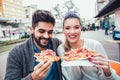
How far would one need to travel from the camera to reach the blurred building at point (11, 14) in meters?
70.2

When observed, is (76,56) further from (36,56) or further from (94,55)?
(36,56)

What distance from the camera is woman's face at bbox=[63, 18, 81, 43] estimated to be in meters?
3.07

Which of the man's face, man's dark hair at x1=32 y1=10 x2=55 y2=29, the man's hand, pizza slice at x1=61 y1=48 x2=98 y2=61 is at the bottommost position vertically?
the man's hand

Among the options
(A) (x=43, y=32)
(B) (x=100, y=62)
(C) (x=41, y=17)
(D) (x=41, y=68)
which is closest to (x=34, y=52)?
(A) (x=43, y=32)

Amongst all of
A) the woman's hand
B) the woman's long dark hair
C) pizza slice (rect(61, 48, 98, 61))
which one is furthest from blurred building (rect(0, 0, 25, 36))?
the woman's hand

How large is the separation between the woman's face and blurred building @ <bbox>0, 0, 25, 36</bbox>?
6521 centimetres

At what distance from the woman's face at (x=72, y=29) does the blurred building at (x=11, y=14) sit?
65209mm

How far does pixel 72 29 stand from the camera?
10.1 ft

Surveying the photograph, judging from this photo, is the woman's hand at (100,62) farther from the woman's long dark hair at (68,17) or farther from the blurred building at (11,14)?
the blurred building at (11,14)

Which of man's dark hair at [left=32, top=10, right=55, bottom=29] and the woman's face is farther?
the woman's face

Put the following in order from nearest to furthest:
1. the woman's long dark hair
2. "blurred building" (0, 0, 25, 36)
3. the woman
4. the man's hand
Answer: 1. the man's hand
2. the woman
3. the woman's long dark hair
4. "blurred building" (0, 0, 25, 36)

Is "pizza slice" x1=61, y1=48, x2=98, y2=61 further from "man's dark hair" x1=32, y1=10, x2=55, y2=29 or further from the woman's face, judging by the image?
"man's dark hair" x1=32, y1=10, x2=55, y2=29

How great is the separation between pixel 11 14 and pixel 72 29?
86.9 metres

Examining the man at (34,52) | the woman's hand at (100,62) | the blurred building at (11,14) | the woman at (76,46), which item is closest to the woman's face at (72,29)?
the woman at (76,46)
